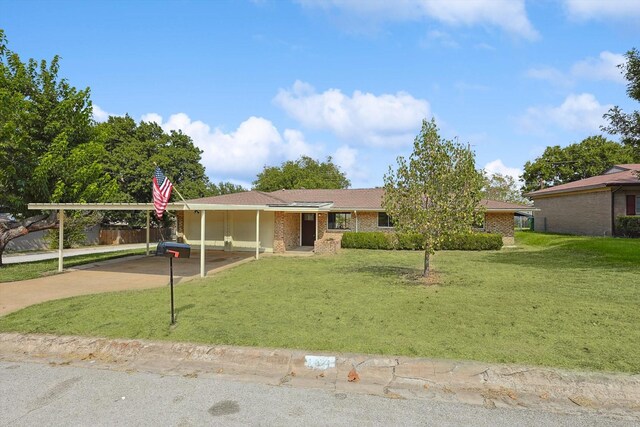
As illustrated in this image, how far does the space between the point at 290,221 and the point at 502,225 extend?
11.7 metres

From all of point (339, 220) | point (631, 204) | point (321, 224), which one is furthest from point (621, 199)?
point (321, 224)

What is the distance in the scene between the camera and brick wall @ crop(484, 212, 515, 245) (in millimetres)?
21812

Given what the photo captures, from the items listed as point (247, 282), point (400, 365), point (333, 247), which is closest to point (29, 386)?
point (400, 365)

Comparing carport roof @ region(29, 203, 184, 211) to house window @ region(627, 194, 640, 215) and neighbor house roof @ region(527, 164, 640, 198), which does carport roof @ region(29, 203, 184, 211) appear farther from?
house window @ region(627, 194, 640, 215)

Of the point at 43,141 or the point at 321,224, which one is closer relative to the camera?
the point at 43,141

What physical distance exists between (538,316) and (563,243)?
16550mm

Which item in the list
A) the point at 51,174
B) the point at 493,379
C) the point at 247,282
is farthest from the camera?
the point at 51,174

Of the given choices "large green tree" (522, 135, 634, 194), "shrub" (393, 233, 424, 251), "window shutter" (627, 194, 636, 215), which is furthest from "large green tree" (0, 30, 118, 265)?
"large green tree" (522, 135, 634, 194)

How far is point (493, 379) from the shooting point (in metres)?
4.35

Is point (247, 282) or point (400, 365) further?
point (247, 282)

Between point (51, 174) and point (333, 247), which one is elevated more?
point (51, 174)

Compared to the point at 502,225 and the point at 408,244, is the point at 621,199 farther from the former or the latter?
the point at 408,244

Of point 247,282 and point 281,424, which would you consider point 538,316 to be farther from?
point 247,282

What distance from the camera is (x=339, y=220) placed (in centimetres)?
2361
